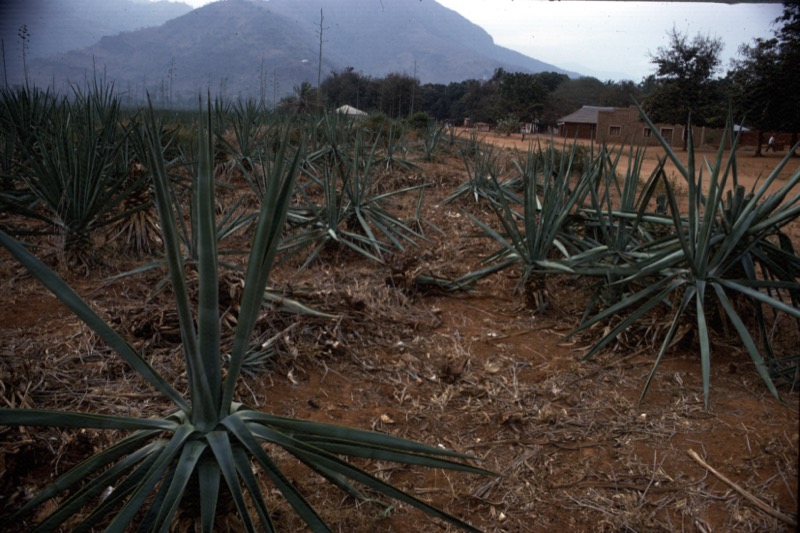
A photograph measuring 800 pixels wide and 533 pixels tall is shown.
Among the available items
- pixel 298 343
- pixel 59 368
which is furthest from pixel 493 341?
→ pixel 59 368

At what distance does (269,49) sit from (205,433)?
57.2 metres

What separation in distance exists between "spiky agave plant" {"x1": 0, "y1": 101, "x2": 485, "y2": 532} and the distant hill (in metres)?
14.2

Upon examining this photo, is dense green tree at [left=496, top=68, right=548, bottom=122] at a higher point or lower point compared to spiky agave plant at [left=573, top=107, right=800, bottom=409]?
higher

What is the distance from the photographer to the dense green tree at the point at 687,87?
14.2 metres

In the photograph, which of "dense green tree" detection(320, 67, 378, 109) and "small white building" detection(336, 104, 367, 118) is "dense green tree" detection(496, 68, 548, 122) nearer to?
"dense green tree" detection(320, 67, 378, 109)

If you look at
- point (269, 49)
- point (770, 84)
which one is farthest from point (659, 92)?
point (269, 49)

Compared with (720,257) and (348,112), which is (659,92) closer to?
(348,112)

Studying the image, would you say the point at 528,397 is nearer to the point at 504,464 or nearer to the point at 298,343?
the point at 504,464

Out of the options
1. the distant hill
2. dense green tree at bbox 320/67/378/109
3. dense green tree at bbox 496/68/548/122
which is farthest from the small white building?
dense green tree at bbox 496/68/548/122

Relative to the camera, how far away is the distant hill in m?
30.0

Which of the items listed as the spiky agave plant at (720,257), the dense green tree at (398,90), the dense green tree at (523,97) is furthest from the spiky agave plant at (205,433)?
the dense green tree at (523,97)

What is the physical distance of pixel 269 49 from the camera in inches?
2051

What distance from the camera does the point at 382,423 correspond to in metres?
2.10

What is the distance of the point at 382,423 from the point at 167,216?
4.63 feet
